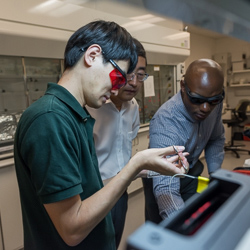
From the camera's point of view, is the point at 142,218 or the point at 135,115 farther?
the point at 142,218

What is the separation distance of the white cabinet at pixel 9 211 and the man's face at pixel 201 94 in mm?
1355

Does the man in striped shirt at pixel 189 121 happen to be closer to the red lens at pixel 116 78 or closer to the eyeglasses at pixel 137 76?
the eyeglasses at pixel 137 76

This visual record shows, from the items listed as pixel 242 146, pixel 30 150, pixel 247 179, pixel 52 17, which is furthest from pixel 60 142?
pixel 242 146

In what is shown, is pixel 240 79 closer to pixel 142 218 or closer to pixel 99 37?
pixel 142 218

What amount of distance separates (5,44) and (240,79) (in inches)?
232

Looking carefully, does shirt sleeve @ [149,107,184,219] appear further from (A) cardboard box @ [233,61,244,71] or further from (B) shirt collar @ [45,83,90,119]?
(A) cardboard box @ [233,61,244,71]

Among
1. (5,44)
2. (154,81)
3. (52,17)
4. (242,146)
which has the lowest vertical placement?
(242,146)

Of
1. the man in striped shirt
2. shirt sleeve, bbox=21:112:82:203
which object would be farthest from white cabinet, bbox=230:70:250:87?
shirt sleeve, bbox=21:112:82:203

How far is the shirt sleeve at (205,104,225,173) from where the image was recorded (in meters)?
1.47

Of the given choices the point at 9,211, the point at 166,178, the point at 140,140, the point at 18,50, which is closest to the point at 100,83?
the point at 166,178

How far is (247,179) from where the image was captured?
329 mm

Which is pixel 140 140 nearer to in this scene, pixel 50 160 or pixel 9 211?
pixel 9 211

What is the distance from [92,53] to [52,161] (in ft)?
1.25

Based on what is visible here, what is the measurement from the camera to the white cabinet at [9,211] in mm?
1683
